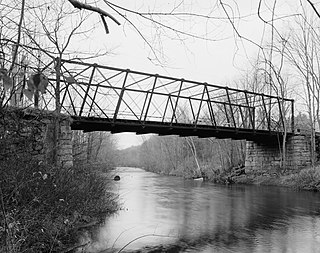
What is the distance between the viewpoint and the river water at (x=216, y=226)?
7.56m

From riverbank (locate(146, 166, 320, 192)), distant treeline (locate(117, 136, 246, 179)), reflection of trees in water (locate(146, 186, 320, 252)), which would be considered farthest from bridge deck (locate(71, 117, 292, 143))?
distant treeline (locate(117, 136, 246, 179))

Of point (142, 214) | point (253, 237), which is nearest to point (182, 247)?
point (253, 237)

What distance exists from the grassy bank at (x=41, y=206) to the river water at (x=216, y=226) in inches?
28.8

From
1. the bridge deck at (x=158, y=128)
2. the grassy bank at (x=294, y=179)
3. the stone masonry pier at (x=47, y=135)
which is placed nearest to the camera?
the stone masonry pier at (x=47, y=135)

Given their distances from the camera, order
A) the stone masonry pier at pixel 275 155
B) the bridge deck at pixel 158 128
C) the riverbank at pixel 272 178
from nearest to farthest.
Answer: the bridge deck at pixel 158 128
the riverbank at pixel 272 178
the stone masonry pier at pixel 275 155

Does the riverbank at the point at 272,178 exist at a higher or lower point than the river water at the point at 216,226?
higher

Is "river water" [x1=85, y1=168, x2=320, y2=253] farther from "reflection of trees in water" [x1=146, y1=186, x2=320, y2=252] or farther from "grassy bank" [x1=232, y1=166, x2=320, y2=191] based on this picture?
"grassy bank" [x1=232, y1=166, x2=320, y2=191]

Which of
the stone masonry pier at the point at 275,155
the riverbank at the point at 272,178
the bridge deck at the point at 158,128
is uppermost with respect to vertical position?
the bridge deck at the point at 158,128

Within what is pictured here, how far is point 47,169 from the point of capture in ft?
26.8

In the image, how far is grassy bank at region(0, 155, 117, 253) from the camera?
5.51 metres

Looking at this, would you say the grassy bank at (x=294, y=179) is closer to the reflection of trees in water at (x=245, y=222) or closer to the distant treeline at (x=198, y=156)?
the reflection of trees in water at (x=245, y=222)

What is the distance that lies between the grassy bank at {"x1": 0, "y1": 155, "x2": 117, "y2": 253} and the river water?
0.73 metres

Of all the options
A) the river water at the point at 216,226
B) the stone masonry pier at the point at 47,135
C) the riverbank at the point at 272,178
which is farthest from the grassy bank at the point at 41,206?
the riverbank at the point at 272,178

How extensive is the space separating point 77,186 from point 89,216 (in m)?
1.04
